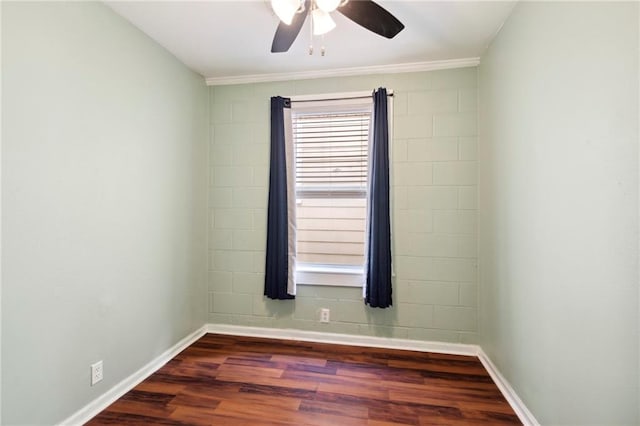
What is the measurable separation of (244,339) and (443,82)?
2.81m

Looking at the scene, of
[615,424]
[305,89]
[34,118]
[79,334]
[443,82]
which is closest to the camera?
[615,424]

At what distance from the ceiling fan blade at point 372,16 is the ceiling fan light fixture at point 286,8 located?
24cm

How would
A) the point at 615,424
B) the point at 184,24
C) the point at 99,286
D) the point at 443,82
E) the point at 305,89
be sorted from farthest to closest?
the point at 305,89, the point at 443,82, the point at 184,24, the point at 99,286, the point at 615,424

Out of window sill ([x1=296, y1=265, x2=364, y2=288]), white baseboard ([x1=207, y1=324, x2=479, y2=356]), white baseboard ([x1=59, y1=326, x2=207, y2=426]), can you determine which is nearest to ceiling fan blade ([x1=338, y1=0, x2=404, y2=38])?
window sill ([x1=296, y1=265, x2=364, y2=288])

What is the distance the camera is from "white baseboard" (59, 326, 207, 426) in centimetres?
166

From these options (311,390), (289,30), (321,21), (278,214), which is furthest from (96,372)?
(321,21)

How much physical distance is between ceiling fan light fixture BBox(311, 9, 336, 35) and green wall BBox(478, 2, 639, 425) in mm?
1053

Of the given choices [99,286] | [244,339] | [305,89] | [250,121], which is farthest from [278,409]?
[305,89]

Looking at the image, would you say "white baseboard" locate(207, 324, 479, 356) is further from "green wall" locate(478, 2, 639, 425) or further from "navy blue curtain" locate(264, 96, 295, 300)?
"green wall" locate(478, 2, 639, 425)

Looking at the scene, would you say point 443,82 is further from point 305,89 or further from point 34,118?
point 34,118

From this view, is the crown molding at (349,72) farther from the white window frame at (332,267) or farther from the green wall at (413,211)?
the white window frame at (332,267)

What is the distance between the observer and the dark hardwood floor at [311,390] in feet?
5.64

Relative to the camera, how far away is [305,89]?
2.71 m

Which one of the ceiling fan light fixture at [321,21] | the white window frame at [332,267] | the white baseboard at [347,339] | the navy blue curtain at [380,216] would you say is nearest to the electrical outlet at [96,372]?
the white baseboard at [347,339]
